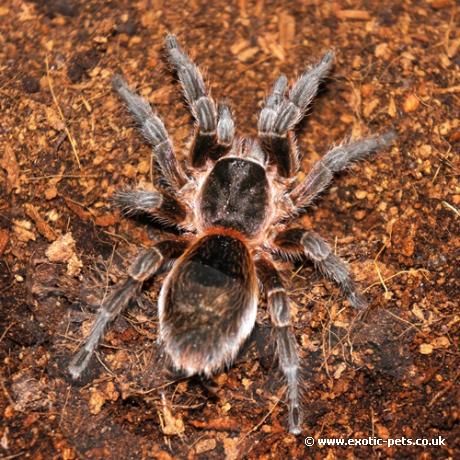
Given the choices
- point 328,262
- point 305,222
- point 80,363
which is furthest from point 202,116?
point 80,363

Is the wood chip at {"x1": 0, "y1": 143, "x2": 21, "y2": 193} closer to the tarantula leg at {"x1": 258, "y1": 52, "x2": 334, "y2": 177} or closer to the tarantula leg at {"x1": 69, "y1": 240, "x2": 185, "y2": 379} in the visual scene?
the tarantula leg at {"x1": 69, "y1": 240, "x2": 185, "y2": 379}

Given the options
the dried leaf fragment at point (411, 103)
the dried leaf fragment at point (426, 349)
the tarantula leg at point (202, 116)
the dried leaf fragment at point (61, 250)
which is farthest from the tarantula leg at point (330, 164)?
the dried leaf fragment at point (61, 250)

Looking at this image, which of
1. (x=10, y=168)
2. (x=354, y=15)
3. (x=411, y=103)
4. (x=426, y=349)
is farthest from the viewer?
(x=354, y=15)

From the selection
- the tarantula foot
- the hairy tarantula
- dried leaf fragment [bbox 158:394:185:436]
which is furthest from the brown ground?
the hairy tarantula

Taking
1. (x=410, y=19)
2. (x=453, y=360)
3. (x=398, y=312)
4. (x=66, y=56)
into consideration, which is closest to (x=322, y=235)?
(x=398, y=312)

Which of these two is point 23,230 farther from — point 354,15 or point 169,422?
point 354,15

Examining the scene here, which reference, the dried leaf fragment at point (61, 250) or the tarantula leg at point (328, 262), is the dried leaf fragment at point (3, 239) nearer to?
the dried leaf fragment at point (61, 250)

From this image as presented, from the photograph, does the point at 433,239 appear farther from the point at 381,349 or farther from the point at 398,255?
the point at 381,349
